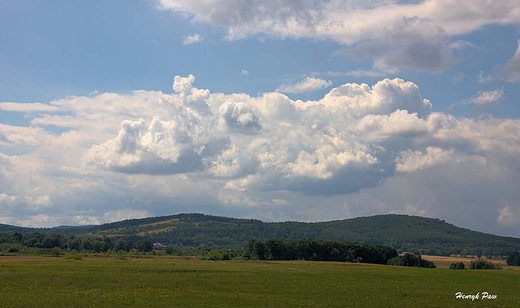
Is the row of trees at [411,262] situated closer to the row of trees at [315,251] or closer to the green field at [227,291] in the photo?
the row of trees at [315,251]

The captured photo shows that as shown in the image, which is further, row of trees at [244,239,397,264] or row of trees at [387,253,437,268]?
row of trees at [244,239,397,264]

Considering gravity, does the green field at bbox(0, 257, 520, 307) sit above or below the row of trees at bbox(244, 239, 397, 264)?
below

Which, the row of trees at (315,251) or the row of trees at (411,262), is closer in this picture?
the row of trees at (411,262)

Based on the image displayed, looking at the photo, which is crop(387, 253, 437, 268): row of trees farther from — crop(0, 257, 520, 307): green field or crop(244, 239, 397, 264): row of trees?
crop(0, 257, 520, 307): green field

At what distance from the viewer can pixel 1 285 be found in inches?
2184

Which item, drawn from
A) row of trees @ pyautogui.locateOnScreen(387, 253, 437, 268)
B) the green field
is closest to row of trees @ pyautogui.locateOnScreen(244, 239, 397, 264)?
row of trees @ pyautogui.locateOnScreen(387, 253, 437, 268)

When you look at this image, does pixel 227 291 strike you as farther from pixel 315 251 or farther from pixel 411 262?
pixel 315 251

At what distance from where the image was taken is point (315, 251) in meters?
168

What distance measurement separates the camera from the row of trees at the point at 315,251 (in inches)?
6511

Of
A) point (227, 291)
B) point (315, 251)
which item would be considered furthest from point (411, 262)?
point (227, 291)

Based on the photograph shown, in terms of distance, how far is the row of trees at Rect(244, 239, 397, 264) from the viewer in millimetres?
165375

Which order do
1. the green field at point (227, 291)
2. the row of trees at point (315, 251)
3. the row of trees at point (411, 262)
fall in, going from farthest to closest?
the row of trees at point (315, 251) → the row of trees at point (411, 262) → the green field at point (227, 291)

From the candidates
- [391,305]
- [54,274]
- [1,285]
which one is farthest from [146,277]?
[391,305]

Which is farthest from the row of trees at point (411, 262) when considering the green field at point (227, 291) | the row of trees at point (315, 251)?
the green field at point (227, 291)
